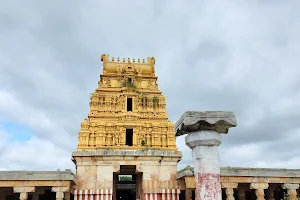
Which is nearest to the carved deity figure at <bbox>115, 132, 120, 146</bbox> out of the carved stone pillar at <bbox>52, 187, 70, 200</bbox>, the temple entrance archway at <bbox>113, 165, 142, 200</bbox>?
the temple entrance archway at <bbox>113, 165, 142, 200</bbox>

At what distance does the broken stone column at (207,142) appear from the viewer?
6.22 m

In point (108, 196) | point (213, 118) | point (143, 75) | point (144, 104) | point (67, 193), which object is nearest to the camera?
point (213, 118)

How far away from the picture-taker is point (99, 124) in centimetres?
1983

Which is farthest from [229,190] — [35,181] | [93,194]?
[35,181]

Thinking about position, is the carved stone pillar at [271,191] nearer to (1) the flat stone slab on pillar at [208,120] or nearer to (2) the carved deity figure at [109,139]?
(2) the carved deity figure at [109,139]

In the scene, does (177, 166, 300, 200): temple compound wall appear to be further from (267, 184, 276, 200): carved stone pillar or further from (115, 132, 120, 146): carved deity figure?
(115, 132, 120, 146): carved deity figure

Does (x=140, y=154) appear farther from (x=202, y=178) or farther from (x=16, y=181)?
(x=202, y=178)

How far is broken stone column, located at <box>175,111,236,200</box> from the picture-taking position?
6.22 meters

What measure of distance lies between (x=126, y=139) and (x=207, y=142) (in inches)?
624

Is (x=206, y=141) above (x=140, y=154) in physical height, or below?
below

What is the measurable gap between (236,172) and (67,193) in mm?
9459

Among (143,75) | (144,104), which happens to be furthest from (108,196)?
(143,75)

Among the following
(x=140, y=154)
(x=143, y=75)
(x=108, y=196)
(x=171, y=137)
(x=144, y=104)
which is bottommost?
(x=108, y=196)

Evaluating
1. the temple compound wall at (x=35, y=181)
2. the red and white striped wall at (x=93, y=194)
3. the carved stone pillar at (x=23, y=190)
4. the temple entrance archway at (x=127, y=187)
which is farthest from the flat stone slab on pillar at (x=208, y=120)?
the temple entrance archway at (x=127, y=187)
